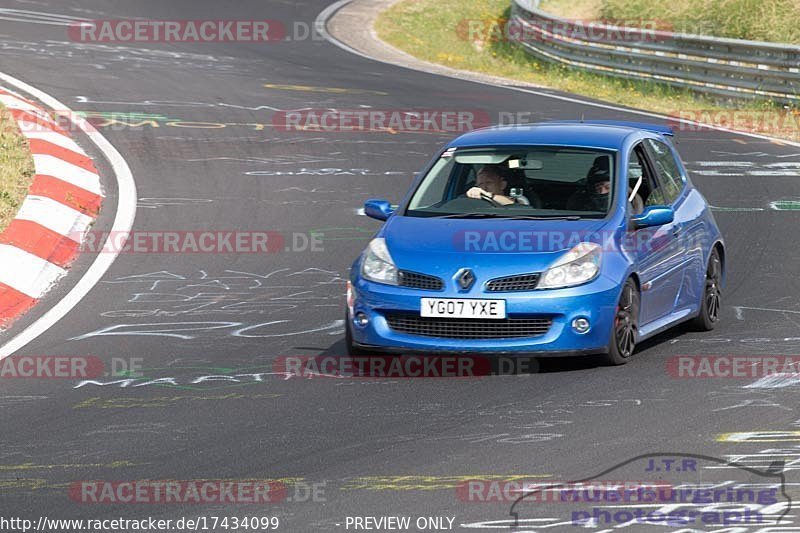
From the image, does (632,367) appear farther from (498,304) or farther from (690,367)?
(498,304)

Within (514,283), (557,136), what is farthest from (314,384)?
(557,136)

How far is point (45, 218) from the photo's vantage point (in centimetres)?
1341

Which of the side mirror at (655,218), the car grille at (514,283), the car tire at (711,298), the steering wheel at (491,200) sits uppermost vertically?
the side mirror at (655,218)

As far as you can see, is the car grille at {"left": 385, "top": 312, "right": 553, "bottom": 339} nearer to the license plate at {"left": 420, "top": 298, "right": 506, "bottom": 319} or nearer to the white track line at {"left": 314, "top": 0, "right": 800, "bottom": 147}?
the license plate at {"left": 420, "top": 298, "right": 506, "bottom": 319}

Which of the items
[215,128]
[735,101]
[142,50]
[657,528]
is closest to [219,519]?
[657,528]

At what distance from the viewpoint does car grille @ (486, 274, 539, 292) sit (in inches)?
360

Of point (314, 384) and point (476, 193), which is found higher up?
point (476, 193)

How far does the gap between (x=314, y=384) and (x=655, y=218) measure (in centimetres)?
249

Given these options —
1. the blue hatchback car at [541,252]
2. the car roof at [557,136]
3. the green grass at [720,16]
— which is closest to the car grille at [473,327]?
the blue hatchback car at [541,252]

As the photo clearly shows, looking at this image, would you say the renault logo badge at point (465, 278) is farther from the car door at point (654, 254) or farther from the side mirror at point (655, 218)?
the side mirror at point (655, 218)

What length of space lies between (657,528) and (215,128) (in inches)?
562

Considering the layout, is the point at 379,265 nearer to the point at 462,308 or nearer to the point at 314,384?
the point at 462,308

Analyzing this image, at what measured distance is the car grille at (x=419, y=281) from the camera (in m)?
9.23

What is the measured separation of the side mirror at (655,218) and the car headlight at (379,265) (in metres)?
1.64
